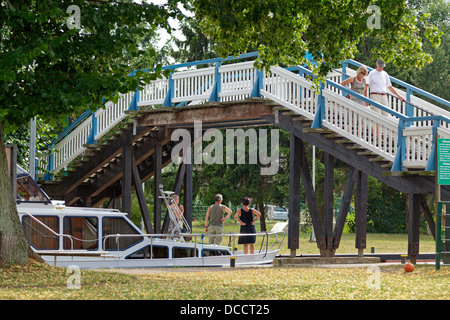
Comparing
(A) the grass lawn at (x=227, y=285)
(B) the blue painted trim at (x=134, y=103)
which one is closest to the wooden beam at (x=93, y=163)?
(B) the blue painted trim at (x=134, y=103)

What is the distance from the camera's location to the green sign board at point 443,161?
16.7m

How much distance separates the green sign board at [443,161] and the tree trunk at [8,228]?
8580 millimetres

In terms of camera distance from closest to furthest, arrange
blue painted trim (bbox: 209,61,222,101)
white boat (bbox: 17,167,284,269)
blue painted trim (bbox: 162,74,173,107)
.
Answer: white boat (bbox: 17,167,284,269)
blue painted trim (bbox: 209,61,222,101)
blue painted trim (bbox: 162,74,173,107)

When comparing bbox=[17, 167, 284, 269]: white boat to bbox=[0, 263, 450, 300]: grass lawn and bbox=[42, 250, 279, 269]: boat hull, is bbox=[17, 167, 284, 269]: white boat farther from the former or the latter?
bbox=[0, 263, 450, 300]: grass lawn

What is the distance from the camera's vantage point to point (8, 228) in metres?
14.6

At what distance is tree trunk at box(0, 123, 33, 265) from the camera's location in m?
14.4

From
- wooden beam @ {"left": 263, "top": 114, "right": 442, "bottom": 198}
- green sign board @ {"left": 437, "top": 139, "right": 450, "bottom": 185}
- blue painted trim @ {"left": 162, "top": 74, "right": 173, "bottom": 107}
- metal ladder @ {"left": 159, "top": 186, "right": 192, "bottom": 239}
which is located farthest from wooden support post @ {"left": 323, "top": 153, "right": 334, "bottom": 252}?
green sign board @ {"left": 437, "top": 139, "right": 450, "bottom": 185}

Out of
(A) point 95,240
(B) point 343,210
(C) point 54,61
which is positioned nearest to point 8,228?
(C) point 54,61

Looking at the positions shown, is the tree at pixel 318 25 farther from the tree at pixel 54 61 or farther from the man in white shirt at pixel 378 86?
the man in white shirt at pixel 378 86

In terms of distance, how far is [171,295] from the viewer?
11.6 meters

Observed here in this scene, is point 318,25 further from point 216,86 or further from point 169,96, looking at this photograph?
point 169,96

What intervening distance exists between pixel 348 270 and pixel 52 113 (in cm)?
710

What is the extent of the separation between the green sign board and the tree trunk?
8580mm

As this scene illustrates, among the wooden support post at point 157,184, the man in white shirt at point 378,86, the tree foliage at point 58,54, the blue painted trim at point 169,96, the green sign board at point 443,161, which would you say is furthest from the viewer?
the wooden support post at point 157,184
